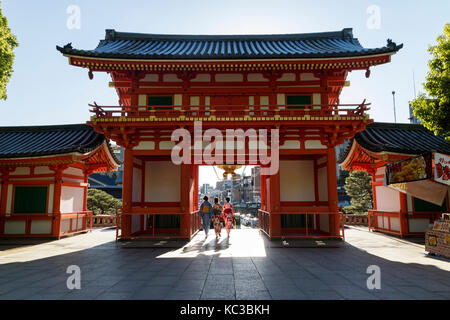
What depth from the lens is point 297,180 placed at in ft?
43.3

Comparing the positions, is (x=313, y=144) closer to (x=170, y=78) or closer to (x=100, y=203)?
(x=170, y=78)

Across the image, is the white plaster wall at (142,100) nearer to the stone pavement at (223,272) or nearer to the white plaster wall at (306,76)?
the stone pavement at (223,272)

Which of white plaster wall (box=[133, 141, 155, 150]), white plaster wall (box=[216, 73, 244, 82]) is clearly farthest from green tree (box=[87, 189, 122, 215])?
white plaster wall (box=[216, 73, 244, 82])

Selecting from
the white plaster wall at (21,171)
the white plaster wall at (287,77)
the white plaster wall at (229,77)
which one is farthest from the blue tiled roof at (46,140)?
the white plaster wall at (287,77)

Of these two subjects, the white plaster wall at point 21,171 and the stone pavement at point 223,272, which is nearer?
the stone pavement at point 223,272

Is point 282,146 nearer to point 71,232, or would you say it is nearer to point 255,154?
point 255,154

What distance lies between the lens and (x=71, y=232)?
1347 centimetres

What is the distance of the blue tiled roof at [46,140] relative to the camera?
1175cm

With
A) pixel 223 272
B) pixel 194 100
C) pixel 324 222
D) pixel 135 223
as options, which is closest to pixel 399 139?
pixel 324 222

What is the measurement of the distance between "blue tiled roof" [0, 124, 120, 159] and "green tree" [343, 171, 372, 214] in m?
23.1

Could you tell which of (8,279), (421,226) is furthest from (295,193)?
(8,279)

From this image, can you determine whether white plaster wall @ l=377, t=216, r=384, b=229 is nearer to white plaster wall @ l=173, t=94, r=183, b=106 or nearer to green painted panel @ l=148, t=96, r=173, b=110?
white plaster wall @ l=173, t=94, r=183, b=106

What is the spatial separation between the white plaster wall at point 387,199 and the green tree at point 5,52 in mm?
19650

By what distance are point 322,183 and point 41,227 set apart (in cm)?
1383
